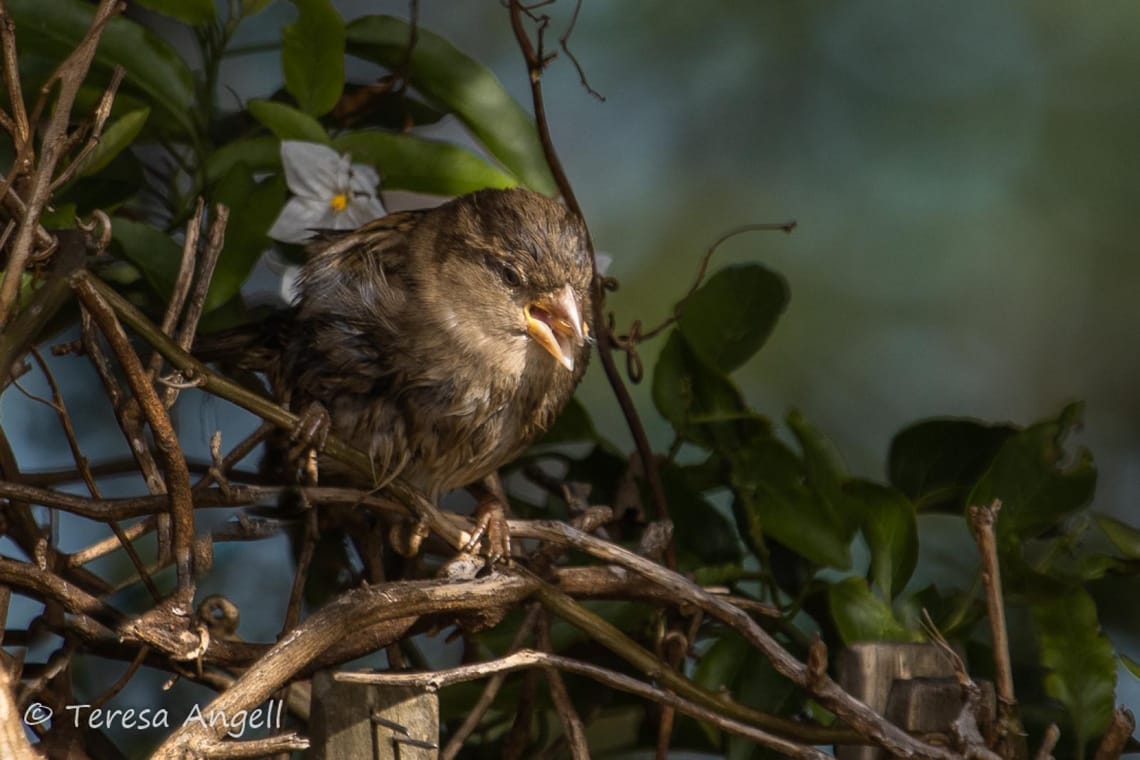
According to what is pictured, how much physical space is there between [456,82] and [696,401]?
0.47 meters

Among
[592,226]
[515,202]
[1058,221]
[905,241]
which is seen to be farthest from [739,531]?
[1058,221]

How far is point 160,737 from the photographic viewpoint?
5.95 feet

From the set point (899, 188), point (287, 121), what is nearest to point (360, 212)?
point (287, 121)

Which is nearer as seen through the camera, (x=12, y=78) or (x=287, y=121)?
(x=12, y=78)

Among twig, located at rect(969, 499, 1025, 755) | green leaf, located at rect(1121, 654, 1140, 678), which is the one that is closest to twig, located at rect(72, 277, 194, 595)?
twig, located at rect(969, 499, 1025, 755)

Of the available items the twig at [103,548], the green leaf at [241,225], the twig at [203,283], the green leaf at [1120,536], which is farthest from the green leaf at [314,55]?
the green leaf at [1120,536]

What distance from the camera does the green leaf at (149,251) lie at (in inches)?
61.0

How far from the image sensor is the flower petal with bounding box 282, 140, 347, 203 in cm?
162

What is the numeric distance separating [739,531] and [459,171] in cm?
53

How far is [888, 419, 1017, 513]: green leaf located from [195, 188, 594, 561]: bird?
1.30 feet

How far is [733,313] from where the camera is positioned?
68.3 inches

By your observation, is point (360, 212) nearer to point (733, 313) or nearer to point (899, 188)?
point (733, 313)

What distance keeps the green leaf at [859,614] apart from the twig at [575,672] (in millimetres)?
236

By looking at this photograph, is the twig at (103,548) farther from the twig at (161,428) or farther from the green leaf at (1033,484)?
the green leaf at (1033,484)
